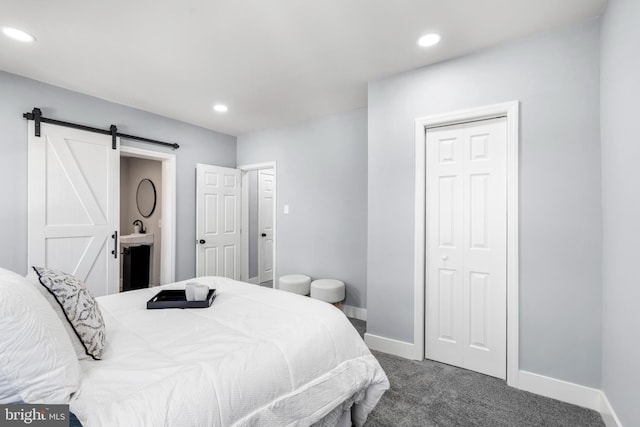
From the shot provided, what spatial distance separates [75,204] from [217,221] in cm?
178

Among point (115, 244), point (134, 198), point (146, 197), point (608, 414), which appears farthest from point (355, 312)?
point (134, 198)

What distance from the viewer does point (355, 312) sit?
3.83m

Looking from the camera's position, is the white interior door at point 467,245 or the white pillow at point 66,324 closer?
the white pillow at point 66,324

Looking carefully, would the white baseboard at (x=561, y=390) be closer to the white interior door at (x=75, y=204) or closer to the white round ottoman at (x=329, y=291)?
the white round ottoman at (x=329, y=291)

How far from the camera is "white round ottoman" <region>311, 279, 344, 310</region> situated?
361 centimetres

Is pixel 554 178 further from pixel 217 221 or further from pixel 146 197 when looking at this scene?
pixel 146 197

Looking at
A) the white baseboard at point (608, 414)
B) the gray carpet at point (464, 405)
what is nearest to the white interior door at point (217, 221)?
the gray carpet at point (464, 405)

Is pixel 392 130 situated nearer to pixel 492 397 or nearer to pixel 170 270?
pixel 492 397

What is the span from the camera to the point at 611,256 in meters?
1.84

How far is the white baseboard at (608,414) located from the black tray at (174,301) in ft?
8.08

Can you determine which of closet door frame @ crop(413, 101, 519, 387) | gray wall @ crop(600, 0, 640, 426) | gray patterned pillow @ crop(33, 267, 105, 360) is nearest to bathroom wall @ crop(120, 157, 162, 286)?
gray patterned pillow @ crop(33, 267, 105, 360)

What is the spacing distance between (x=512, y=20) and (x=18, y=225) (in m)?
4.52

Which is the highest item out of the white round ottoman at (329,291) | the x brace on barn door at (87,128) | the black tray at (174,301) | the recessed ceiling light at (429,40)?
the recessed ceiling light at (429,40)

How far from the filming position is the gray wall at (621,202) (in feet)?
5.00
